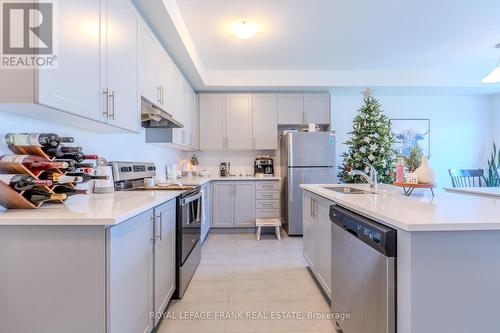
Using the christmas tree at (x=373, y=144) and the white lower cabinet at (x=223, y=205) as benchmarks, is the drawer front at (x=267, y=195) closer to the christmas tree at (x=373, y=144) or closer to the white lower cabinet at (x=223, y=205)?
the white lower cabinet at (x=223, y=205)

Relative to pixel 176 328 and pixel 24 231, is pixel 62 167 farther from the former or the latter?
pixel 176 328

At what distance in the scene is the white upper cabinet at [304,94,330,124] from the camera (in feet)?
14.9

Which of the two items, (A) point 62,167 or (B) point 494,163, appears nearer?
(A) point 62,167

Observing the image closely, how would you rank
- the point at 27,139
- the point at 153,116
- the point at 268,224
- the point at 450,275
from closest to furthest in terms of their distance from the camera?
the point at 450,275, the point at 27,139, the point at 153,116, the point at 268,224

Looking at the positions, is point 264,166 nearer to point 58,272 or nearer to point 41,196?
point 41,196

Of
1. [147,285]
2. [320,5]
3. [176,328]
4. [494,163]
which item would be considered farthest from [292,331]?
[494,163]

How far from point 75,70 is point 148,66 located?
1093 millimetres

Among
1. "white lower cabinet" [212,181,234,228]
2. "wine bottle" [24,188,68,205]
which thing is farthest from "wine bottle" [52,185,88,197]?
"white lower cabinet" [212,181,234,228]

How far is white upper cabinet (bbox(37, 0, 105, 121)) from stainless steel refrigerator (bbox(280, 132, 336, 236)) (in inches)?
119

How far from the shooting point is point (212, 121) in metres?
4.57

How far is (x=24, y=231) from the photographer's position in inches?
43.5

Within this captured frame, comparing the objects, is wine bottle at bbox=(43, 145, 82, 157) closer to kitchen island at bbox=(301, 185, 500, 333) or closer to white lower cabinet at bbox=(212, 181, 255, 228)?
kitchen island at bbox=(301, 185, 500, 333)

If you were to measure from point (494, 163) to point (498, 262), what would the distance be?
4.87 metres

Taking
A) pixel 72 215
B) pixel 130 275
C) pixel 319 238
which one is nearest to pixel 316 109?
pixel 319 238
